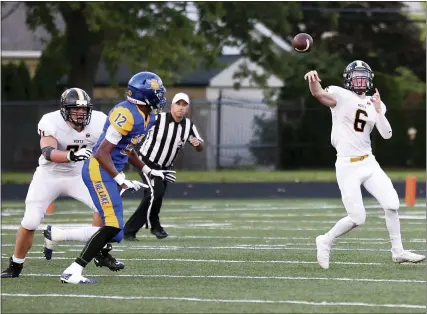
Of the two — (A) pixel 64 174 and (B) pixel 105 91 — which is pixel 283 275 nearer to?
(A) pixel 64 174

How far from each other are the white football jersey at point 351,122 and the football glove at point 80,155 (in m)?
2.41

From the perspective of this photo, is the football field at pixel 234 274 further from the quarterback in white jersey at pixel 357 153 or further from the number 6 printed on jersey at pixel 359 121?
the number 6 printed on jersey at pixel 359 121

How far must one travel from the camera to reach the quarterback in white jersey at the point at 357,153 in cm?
1012

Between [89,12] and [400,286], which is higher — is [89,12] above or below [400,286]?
above

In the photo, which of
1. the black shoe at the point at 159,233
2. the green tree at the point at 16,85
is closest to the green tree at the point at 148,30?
the green tree at the point at 16,85

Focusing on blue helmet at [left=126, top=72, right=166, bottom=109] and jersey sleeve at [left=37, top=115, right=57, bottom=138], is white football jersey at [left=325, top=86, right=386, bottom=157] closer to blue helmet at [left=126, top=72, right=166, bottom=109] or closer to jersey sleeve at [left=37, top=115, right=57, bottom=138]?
Answer: blue helmet at [left=126, top=72, right=166, bottom=109]

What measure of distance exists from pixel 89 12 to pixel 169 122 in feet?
45.3

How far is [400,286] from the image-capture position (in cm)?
851

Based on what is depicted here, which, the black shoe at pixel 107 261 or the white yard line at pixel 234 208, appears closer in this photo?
the black shoe at pixel 107 261

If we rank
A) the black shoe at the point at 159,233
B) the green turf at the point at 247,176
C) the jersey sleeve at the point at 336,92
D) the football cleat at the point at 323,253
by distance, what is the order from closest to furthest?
the football cleat at the point at 323,253 < the jersey sleeve at the point at 336,92 < the black shoe at the point at 159,233 < the green turf at the point at 247,176

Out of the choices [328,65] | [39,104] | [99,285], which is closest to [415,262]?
[99,285]

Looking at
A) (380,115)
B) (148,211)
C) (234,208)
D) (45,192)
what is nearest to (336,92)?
(380,115)

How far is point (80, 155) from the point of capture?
9062mm

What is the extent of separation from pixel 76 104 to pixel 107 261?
1380 mm
